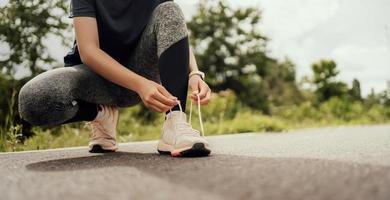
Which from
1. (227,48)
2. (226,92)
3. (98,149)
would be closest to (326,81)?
(227,48)

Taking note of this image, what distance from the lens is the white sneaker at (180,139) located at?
6.29 feet

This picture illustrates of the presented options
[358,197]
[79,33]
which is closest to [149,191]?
[358,197]

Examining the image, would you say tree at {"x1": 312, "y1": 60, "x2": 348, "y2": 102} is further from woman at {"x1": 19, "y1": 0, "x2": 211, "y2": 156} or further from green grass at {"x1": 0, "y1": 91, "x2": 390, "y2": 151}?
woman at {"x1": 19, "y1": 0, "x2": 211, "y2": 156}

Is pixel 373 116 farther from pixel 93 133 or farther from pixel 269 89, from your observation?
pixel 269 89

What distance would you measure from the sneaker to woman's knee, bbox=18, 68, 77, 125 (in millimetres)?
261

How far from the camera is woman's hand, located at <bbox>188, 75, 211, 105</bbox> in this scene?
203 centimetres

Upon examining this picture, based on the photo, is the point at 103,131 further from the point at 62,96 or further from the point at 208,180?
the point at 208,180

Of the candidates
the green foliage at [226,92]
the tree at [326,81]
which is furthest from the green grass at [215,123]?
the tree at [326,81]

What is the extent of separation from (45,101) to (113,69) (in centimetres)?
43

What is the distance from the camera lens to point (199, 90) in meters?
2.12

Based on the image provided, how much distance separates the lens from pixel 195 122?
6801mm

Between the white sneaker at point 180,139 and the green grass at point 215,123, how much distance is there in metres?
1.58

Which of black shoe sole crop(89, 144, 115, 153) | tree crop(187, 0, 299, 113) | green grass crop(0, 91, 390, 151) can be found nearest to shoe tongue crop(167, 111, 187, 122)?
black shoe sole crop(89, 144, 115, 153)

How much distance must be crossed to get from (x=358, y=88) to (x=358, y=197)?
64.0 feet
